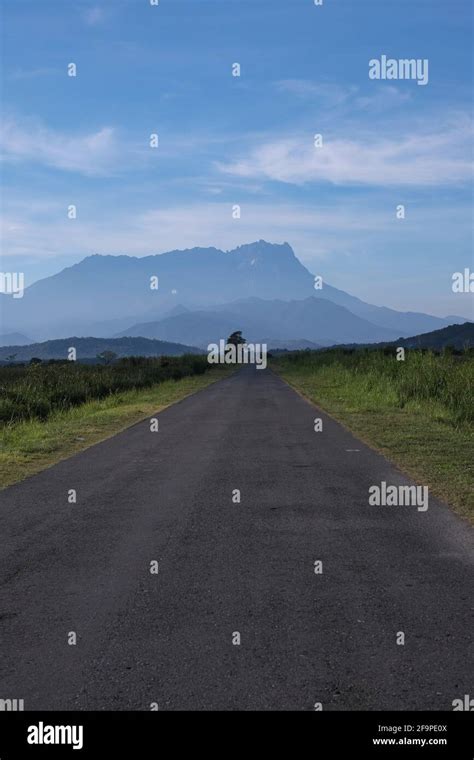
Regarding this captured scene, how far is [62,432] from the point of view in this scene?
17047mm

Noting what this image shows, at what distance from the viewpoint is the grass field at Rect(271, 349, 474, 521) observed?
10.8 m

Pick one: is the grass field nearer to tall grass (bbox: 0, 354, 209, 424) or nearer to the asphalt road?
the asphalt road

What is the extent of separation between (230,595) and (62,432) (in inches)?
477

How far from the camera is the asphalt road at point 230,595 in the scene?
13.5 feet

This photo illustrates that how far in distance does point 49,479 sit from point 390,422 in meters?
9.51

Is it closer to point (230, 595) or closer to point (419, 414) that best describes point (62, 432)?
point (419, 414)

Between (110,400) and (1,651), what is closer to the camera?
(1,651)

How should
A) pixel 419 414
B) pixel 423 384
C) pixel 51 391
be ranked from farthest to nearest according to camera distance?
pixel 51 391, pixel 423 384, pixel 419 414

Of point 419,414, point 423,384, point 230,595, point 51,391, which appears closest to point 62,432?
point 51,391

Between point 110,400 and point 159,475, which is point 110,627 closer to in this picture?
point 159,475

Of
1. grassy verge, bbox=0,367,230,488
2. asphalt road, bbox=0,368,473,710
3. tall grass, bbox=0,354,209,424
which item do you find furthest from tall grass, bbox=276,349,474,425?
tall grass, bbox=0,354,209,424

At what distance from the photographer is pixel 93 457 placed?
1313 cm

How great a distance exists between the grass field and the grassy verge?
18.9ft
